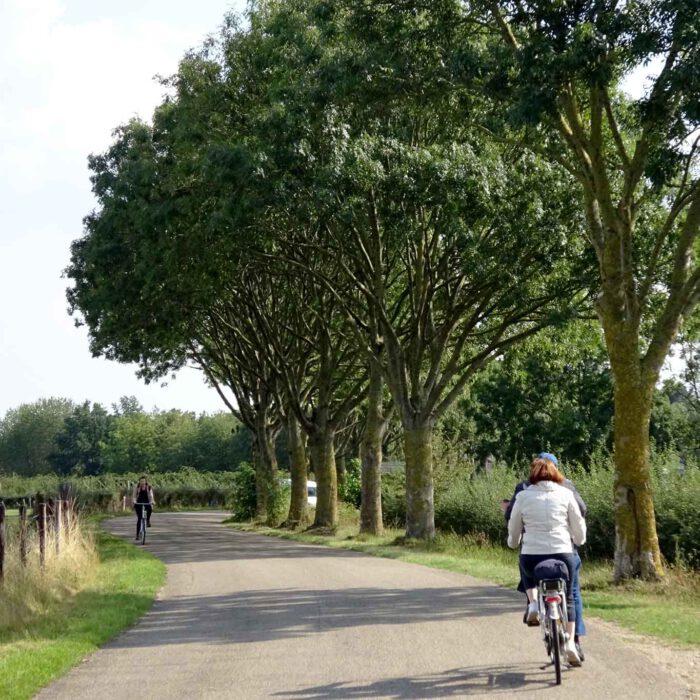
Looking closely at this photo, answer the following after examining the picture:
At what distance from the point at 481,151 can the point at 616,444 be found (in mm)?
8537

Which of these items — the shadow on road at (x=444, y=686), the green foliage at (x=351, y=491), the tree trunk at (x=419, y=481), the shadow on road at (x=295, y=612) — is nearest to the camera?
the shadow on road at (x=444, y=686)

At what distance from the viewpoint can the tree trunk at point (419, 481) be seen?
1003 inches

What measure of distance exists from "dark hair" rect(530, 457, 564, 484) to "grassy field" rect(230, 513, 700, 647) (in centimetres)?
258

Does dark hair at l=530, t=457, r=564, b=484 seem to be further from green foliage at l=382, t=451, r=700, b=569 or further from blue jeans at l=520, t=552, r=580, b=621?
green foliage at l=382, t=451, r=700, b=569

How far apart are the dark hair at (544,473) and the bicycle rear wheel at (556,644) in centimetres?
125

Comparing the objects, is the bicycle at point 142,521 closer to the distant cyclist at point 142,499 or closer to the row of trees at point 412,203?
the distant cyclist at point 142,499

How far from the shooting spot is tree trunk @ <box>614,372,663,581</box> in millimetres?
14844

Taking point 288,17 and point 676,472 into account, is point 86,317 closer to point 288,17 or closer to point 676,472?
point 288,17

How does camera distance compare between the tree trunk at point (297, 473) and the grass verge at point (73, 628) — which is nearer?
the grass verge at point (73, 628)

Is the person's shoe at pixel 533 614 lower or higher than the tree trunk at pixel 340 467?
lower

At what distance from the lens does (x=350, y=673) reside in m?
8.34

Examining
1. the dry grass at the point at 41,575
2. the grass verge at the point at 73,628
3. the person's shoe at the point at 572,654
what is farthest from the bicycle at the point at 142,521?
the person's shoe at the point at 572,654

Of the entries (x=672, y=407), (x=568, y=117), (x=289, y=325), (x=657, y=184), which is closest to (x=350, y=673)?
(x=657, y=184)

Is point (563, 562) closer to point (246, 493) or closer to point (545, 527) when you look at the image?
point (545, 527)
